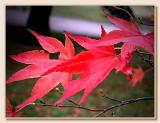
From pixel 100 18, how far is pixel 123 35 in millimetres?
156

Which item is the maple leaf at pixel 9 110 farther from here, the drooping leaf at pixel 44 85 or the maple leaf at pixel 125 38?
the maple leaf at pixel 125 38

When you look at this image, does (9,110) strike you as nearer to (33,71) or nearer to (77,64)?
(33,71)

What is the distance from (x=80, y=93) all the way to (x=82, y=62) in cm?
17

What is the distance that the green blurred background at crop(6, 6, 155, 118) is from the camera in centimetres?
141

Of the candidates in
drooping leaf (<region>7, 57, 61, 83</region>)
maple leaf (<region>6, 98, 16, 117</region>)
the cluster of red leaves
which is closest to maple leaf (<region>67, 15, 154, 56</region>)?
the cluster of red leaves

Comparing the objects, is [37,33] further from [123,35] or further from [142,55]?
[142,55]

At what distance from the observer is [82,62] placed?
1400 millimetres

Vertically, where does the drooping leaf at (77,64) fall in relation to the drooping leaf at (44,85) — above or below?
above

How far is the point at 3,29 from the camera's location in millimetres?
1447

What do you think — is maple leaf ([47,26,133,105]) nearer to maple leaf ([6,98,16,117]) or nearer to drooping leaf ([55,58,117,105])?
drooping leaf ([55,58,117,105])

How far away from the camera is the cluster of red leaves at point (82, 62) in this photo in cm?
138

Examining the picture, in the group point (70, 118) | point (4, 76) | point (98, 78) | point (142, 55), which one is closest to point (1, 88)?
point (4, 76)

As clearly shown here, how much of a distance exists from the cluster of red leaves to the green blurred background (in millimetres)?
27

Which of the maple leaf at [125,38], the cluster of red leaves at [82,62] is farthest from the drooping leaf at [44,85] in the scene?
the maple leaf at [125,38]
